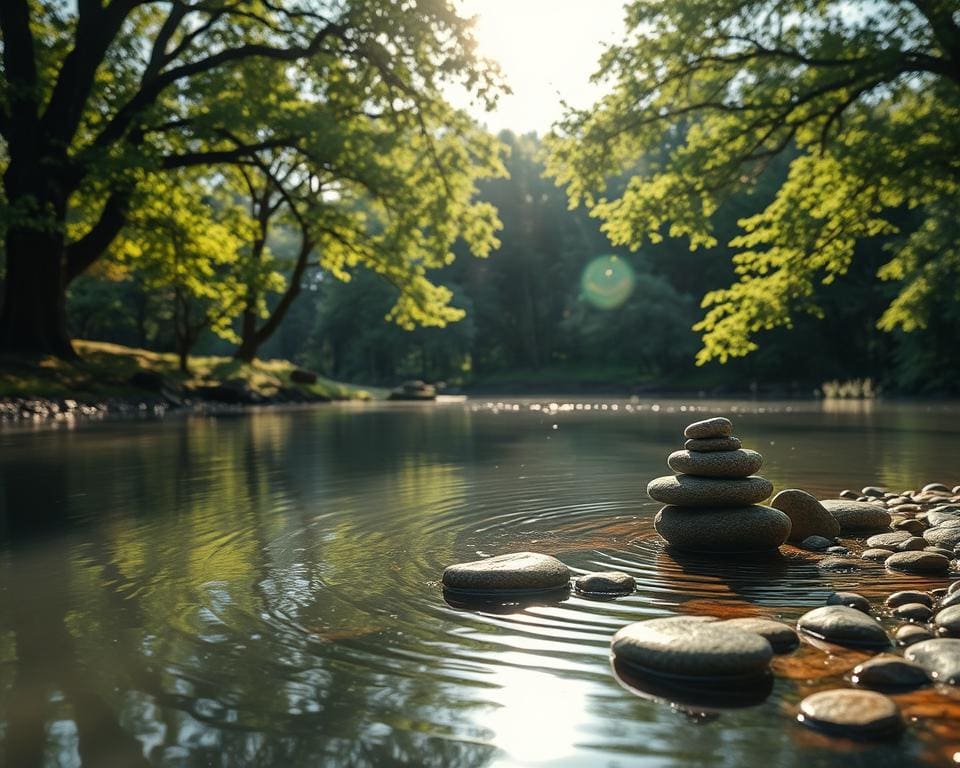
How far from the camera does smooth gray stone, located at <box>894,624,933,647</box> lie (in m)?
4.31

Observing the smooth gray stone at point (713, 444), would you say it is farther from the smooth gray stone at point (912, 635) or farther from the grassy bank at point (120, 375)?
the grassy bank at point (120, 375)

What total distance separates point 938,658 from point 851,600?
3.32ft

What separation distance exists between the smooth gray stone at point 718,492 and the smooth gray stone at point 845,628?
2.41 m

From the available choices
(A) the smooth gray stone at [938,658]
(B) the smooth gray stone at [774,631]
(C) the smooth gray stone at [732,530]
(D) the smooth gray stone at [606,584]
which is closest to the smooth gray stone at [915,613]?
(A) the smooth gray stone at [938,658]

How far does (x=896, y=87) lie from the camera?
18406 millimetres

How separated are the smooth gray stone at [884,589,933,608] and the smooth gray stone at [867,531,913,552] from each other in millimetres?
1632

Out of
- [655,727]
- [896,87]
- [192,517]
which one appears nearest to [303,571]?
[192,517]

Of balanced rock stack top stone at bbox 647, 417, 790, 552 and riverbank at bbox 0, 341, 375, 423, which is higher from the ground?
riverbank at bbox 0, 341, 375, 423

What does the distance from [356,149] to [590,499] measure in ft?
66.8

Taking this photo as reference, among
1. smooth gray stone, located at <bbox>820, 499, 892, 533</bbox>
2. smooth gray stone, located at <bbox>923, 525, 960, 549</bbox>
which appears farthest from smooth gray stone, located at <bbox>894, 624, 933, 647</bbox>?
smooth gray stone, located at <bbox>820, 499, 892, 533</bbox>

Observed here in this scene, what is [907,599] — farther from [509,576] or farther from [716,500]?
[509,576]

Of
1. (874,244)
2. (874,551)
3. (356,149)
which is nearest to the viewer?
(874,551)

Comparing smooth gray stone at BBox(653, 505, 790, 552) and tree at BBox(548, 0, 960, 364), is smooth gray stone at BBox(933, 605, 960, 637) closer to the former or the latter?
smooth gray stone at BBox(653, 505, 790, 552)

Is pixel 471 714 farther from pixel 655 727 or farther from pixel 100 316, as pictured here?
pixel 100 316
